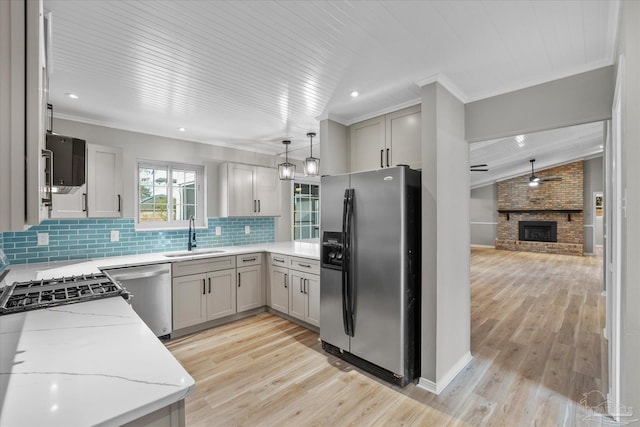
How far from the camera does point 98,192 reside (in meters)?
3.10

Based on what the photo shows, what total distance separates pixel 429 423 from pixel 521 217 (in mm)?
10545

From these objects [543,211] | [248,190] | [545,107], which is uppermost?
[545,107]

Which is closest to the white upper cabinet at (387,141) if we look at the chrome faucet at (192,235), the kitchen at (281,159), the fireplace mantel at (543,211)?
the kitchen at (281,159)

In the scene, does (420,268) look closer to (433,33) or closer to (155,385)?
(433,33)

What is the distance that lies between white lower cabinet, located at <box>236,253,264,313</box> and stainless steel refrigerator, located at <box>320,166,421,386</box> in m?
1.37

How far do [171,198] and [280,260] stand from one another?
1.67 metres

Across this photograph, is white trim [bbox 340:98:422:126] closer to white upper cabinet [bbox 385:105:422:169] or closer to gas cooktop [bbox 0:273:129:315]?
white upper cabinet [bbox 385:105:422:169]

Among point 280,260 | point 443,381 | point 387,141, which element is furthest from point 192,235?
point 443,381

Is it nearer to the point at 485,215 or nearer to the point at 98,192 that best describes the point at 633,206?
the point at 98,192

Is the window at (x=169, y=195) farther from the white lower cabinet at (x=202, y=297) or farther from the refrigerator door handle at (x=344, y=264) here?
the refrigerator door handle at (x=344, y=264)

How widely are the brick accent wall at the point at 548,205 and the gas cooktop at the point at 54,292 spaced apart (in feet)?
38.7

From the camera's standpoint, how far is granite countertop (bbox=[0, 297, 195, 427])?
2.52ft

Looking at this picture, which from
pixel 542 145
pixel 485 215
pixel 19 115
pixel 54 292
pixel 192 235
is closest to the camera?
pixel 19 115

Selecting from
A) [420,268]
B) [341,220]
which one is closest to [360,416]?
[420,268]
